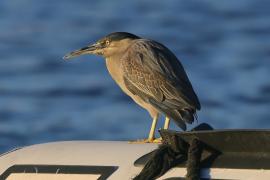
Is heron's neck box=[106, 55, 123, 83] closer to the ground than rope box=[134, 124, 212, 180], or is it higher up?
higher up

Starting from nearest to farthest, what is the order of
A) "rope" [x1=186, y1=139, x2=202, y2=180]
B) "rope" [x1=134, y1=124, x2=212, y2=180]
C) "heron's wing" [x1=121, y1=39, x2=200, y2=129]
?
"rope" [x1=186, y1=139, x2=202, y2=180]
"rope" [x1=134, y1=124, x2=212, y2=180]
"heron's wing" [x1=121, y1=39, x2=200, y2=129]

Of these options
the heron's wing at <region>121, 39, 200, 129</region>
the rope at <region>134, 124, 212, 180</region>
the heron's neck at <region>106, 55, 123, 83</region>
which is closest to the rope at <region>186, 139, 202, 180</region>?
the rope at <region>134, 124, 212, 180</region>

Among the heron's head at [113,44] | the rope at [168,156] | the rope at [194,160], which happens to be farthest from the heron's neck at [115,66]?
the rope at [194,160]

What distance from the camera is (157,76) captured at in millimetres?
7066

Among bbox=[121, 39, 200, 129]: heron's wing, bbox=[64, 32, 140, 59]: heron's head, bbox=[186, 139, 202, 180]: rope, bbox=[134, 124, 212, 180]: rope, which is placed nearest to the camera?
bbox=[186, 139, 202, 180]: rope

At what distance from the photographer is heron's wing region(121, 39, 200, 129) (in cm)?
673

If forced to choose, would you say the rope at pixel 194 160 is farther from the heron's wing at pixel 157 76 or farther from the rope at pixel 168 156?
the heron's wing at pixel 157 76

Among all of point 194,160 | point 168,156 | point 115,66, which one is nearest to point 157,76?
point 115,66

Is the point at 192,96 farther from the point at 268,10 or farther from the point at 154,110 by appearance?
the point at 268,10

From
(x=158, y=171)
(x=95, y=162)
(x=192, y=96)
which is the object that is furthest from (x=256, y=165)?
(x=192, y=96)

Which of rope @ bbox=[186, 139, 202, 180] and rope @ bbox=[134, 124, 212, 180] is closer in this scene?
rope @ bbox=[186, 139, 202, 180]

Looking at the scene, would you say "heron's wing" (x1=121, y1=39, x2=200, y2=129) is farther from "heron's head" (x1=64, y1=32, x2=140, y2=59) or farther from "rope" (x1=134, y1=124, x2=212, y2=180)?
"rope" (x1=134, y1=124, x2=212, y2=180)

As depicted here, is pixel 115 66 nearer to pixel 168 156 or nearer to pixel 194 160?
pixel 168 156

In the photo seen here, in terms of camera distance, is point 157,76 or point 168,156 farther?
point 157,76
